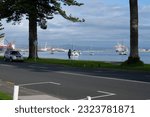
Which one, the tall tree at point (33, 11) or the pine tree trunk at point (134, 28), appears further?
the tall tree at point (33, 11)

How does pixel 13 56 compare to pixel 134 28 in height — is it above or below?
below

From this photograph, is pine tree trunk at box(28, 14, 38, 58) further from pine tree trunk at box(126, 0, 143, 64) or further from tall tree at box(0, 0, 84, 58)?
pine tree trunk at box(126, 0, 143, 64)

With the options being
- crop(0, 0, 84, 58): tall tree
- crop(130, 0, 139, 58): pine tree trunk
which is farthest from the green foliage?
crop(130, 0, 139, 58): pine tree trunk

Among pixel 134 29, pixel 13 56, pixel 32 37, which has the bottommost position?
pixel 13 56

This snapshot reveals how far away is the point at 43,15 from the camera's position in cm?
5681

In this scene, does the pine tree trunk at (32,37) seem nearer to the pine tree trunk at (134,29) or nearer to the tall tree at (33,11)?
the tall tree at (33,11)

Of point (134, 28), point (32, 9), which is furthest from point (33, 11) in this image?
point (134, 28)

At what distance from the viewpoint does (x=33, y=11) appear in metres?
53.8

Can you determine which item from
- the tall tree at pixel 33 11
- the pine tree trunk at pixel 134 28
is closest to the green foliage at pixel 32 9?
the tall tree at pixel 33 11

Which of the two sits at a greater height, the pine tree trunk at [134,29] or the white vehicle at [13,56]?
the pine tree trunk at [134,29]

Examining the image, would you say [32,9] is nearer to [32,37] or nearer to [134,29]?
[32,37]

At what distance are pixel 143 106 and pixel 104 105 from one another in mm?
547

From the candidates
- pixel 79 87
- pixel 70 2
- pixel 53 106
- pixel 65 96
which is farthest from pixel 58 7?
pixel 53 106

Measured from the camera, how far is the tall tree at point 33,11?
177ft
